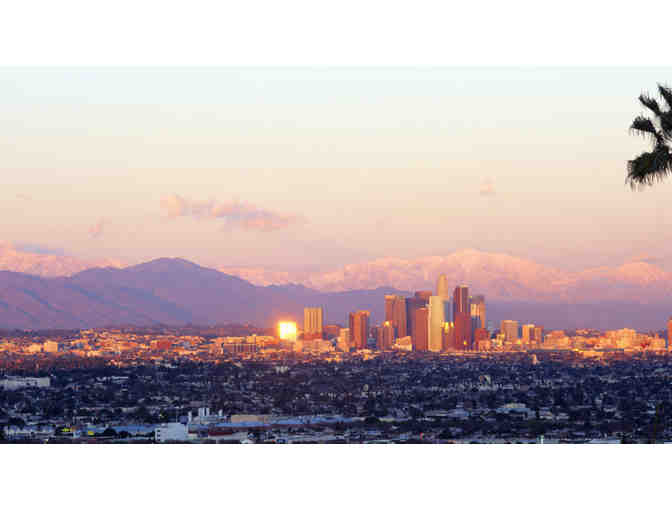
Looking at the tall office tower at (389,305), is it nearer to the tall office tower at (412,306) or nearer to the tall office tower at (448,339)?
the tall office tower at (412,306)

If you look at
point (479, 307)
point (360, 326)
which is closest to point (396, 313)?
point (360, 326)

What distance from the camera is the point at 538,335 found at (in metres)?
15.9

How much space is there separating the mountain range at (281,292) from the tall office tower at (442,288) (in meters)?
0.11

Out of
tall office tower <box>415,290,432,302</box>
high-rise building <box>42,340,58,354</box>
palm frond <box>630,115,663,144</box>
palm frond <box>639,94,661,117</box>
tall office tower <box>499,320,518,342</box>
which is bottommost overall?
high-rise building <box>42,340,58,354</box>

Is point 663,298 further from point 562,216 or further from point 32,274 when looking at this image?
point 32,274

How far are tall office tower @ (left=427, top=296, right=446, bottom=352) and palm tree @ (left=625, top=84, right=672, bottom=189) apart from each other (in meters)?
7.87

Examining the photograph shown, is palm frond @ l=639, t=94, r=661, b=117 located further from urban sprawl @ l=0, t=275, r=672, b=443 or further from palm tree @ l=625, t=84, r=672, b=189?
urban sprawl @ l=0, t=275, r=672, b=443

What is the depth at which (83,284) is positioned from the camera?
Answer: 15.8 metres

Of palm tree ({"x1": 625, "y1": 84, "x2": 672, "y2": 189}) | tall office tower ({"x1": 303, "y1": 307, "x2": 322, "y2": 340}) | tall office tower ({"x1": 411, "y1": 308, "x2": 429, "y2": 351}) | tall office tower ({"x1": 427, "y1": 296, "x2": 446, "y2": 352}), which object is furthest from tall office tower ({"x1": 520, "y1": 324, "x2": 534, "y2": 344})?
palm tree ({"x1": 625, "y1": 84, "x2": 672, "y2": 189})

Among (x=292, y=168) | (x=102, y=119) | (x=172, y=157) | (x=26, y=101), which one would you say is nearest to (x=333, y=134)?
(x=292, y=168)

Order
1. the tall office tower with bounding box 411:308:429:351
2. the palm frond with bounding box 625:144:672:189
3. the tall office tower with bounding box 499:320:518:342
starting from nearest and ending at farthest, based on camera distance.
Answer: the palm frond with bounding box 625:144:672:189 < the tall office tower with bounding box 411:308:429:351 < the tall office tower with bounding box 499:320:518:342

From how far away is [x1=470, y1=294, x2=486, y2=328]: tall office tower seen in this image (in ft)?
51.8

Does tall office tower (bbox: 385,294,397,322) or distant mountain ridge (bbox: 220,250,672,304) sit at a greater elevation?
distant mountain ridge (bbox: 220,250,672,304)

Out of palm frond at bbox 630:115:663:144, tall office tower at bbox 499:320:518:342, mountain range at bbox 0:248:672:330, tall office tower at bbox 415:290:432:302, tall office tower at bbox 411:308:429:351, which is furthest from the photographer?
tall office tower at bbox 499:320:518:342
